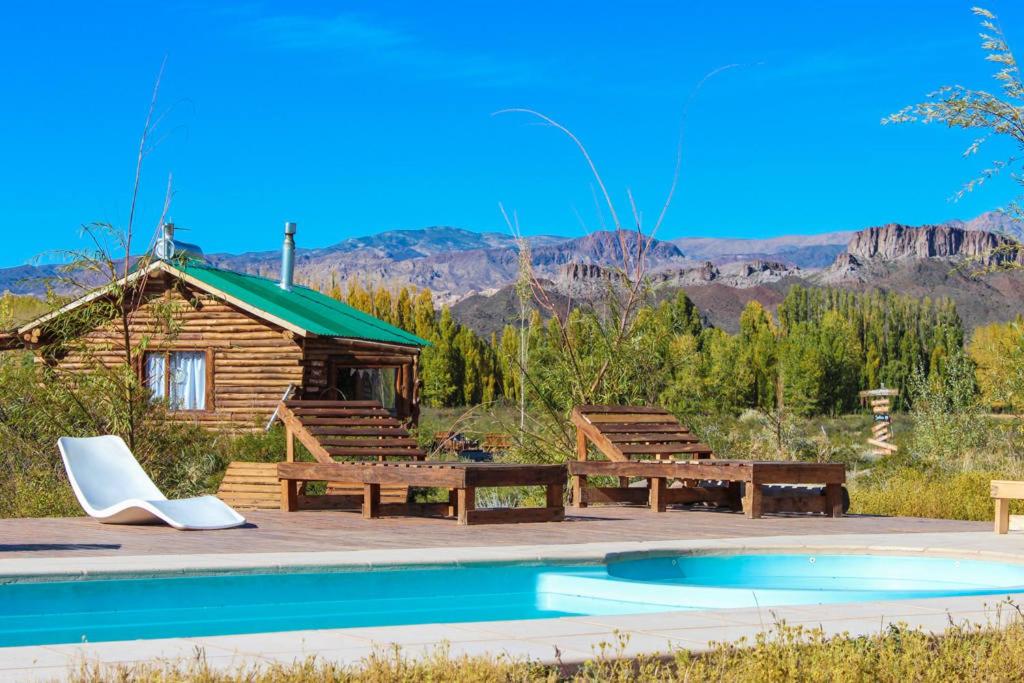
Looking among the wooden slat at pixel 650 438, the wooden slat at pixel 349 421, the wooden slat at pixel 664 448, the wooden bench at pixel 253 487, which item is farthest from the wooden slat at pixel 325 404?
the wooden slat at pixel 664 448

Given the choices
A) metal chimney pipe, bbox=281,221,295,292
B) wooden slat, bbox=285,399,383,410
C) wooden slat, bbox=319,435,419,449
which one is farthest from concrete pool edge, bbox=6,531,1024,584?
metal chimney pipe, bbox=281,221,295,292

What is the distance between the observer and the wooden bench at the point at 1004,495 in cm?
850

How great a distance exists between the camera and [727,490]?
11.4 meters

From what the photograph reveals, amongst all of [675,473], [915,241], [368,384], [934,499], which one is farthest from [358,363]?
[915,241]

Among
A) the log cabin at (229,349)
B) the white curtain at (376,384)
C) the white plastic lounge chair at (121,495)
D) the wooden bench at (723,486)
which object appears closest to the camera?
the white plastic lounge chair at (121,495)

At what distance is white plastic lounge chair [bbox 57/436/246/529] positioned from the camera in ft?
29.0

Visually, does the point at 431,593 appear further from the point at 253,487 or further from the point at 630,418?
the point at 630,418

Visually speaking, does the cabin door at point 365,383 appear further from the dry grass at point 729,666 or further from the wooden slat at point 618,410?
the dry grass at point 729,666

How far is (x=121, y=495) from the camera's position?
962cm

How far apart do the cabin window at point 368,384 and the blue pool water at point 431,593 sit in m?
15.5

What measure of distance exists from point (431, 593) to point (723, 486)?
5.28m

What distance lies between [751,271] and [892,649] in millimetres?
126793

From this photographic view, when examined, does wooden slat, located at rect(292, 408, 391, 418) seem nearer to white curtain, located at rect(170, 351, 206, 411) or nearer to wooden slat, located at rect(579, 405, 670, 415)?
wooden slat, located at rect(579, 405, 670, 415)

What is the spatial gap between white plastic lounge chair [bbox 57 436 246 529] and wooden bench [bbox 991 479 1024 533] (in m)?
5.20
